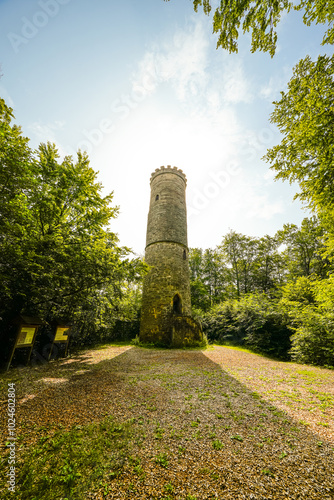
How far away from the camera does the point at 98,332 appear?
12.0m

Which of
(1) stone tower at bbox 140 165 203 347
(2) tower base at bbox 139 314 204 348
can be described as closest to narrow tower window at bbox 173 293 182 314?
(1) stone tower at bbox 140 165 203 347

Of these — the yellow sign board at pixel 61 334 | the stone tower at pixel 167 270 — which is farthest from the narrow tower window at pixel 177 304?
the yellow sign board at pixel 61 334

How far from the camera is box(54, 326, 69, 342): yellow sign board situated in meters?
7.13

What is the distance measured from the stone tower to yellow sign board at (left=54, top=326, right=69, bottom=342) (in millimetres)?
5207

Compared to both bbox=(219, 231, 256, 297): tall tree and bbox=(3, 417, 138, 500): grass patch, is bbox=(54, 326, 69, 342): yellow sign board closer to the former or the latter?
bbox=(3, 417, 138, 500): grass patch

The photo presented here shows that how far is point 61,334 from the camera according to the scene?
24.0ft

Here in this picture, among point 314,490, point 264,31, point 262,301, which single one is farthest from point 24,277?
point 262,301

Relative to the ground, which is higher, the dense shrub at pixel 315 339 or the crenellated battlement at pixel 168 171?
the crenellated battlement at pixel 168 171

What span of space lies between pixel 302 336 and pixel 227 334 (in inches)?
240

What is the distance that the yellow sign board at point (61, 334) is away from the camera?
713 centimetres

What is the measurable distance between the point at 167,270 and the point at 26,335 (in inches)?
327

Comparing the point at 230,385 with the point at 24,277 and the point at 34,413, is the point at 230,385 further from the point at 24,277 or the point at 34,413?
the point at 24,277

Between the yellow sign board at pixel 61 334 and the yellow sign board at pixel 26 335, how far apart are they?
1299 mm

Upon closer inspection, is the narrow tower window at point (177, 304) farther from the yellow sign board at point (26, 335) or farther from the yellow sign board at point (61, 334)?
the yellow sign board at point (26, 335)
